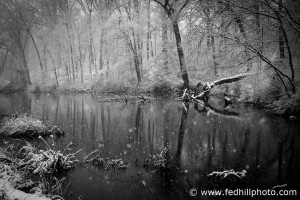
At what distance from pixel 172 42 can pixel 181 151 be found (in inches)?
727

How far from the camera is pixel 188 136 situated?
25.6 ft

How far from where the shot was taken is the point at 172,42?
22.6 meters

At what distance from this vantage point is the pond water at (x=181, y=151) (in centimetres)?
432

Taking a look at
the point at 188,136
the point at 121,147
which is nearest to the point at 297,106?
the point at 188,136

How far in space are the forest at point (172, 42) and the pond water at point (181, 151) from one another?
3.93 meters

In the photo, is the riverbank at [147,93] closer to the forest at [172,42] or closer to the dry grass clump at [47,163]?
the forest at [172,42]

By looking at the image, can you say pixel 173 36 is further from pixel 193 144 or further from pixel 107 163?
pixel 107 163

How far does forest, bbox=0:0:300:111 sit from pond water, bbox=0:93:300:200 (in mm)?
3928

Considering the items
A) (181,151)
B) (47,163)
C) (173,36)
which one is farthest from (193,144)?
(173,36)

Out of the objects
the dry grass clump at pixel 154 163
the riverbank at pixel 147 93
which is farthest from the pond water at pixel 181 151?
the riverbank at pixel 147 93

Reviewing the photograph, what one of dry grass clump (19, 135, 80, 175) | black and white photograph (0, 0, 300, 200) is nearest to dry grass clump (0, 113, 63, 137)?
black and white photograph (0, 0, 300, 200)

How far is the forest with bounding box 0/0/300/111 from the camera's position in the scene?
10.2 meters

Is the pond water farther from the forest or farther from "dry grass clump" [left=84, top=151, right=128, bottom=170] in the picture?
the forest

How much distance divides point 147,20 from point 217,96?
1259cm
